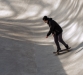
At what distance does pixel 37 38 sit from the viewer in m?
12.6

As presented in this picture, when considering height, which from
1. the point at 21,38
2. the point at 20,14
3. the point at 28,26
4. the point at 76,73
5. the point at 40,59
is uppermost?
the point at 20,14

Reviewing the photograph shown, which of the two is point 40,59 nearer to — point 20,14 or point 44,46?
point 44,46

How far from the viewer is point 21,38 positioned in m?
12.5

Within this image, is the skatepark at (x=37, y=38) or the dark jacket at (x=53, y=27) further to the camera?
the dark jacket at (x=53, y=27)

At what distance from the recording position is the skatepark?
8539 mm

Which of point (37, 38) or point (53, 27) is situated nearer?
point (53, 27)

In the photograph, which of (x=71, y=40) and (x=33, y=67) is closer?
(x=33, y=67)

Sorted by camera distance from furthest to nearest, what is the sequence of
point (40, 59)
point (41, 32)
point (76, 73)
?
point (41, 32), point (40, 59), point (76, 73)

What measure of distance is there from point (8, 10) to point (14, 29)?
17.0ft

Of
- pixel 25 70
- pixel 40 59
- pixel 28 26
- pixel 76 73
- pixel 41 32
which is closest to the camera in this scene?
pixel 76 73

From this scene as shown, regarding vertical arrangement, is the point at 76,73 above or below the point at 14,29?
below

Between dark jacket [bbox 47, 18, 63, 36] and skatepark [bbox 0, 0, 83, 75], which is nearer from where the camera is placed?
skatepark [bbox 0, 0, 83, 75]

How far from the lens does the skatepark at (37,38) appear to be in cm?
854

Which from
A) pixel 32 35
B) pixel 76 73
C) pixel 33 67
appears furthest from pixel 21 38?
pixel 76 73
